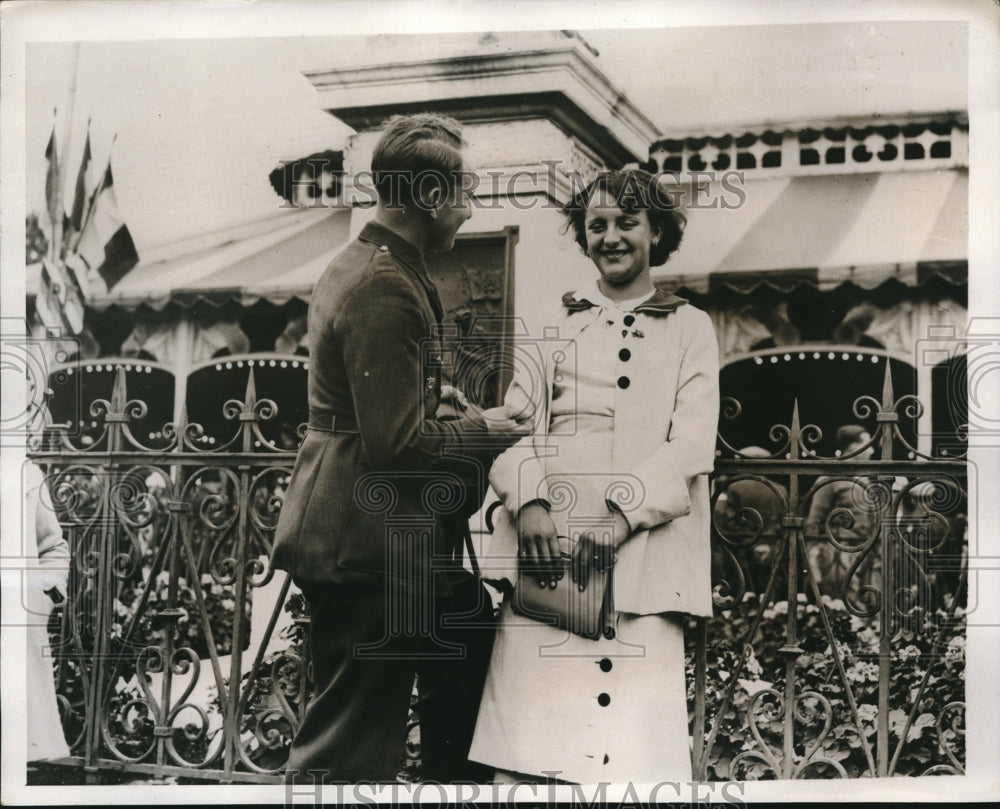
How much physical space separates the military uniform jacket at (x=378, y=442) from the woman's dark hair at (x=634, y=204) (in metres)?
0.57

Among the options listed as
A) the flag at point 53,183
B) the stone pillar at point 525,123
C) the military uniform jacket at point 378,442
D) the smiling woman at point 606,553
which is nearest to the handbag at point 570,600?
the smiling woman at point 606,553

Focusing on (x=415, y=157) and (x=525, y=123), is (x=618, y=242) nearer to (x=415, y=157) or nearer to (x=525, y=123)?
(x=525, y=123)

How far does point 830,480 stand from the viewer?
3.43 metres

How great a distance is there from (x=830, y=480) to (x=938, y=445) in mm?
416

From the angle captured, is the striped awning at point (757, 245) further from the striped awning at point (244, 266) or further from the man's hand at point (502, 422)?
the man's hand at point (502, 422)

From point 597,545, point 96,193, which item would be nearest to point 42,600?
point 96,193

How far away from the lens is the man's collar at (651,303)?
342 cm

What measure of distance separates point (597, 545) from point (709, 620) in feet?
1.58

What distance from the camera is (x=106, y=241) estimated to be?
3.56 m

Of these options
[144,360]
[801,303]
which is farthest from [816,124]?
[144,360]

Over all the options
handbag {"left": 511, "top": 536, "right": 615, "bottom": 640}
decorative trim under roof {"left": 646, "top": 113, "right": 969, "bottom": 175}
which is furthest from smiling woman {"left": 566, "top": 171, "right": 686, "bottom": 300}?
handbag {"left": 511, "top": 536, "right": 615, "bottom": 640}

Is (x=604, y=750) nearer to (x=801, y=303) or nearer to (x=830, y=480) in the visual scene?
(x=830, y=480)

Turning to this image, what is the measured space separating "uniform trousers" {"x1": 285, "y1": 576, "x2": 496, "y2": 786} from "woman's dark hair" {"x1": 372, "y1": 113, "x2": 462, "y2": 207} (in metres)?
1.37

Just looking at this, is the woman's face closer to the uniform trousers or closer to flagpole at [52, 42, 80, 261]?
the uniform trousers
